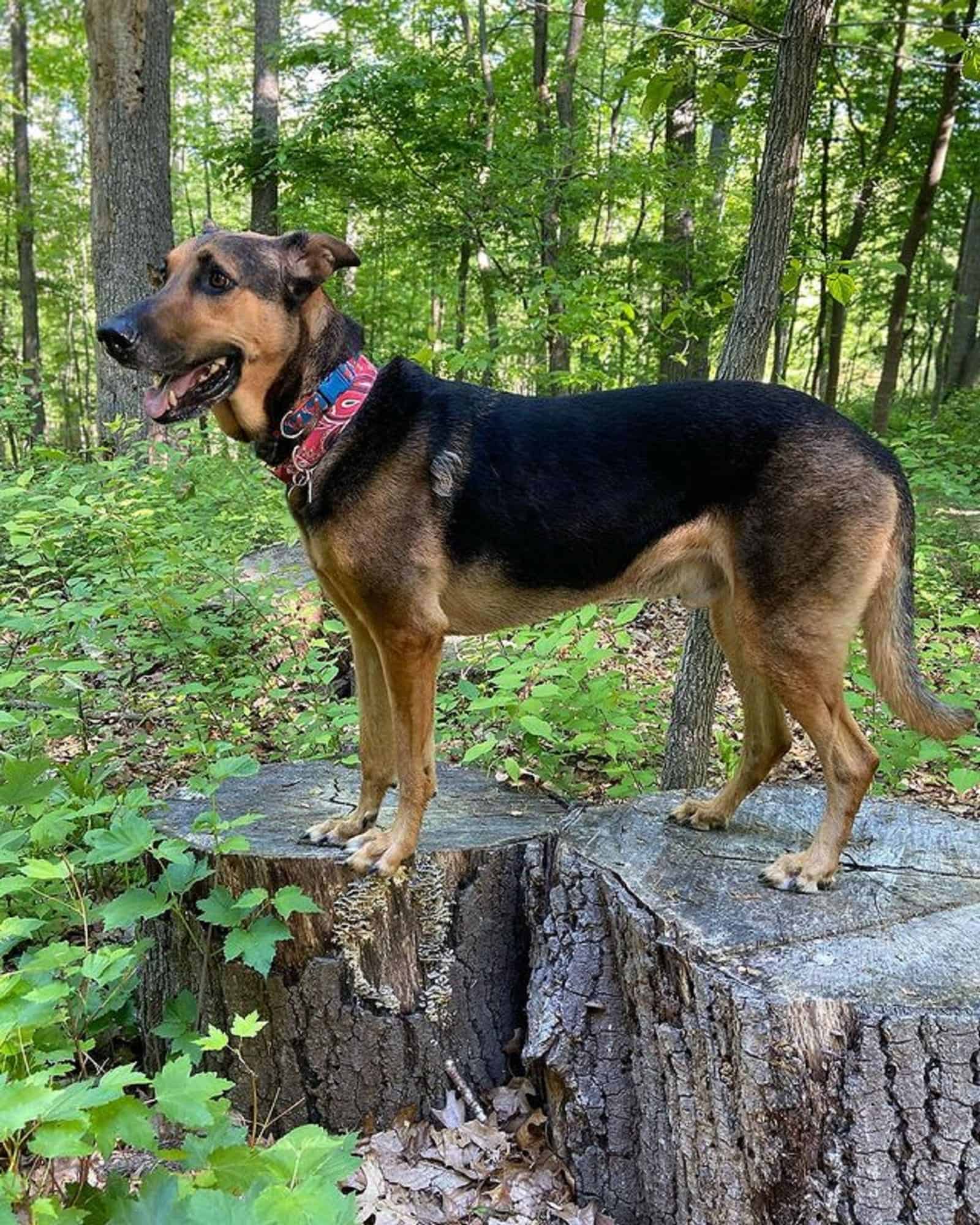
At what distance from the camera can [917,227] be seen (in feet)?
35.5

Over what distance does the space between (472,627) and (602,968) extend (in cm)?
125

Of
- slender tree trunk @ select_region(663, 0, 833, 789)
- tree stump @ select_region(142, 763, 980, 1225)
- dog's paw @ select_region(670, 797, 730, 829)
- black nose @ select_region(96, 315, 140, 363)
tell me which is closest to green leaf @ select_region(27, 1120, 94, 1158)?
tree stump @ select_region(142, 763, 980, 1225)

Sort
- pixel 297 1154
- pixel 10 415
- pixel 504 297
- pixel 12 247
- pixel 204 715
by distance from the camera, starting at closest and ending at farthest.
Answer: pixel 297 1154 → pixel 204 715 → pixel 10 415 → pixel 504 297 → pixel 12 247

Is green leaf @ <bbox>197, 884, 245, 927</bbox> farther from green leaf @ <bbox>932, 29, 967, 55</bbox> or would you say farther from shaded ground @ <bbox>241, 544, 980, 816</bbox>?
green leaf @ <bbox>932, 29, 967, 55</bbox>

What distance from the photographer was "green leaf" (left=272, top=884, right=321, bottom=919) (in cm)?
259

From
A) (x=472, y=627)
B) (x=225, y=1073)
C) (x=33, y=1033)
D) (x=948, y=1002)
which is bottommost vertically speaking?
(x=225, y=1073)

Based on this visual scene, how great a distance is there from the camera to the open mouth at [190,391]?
110 inches

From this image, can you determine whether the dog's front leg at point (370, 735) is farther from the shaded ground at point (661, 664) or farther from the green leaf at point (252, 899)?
the shaded ground at point (661, 664)

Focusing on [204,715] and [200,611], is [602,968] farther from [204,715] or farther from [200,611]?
[200,611]

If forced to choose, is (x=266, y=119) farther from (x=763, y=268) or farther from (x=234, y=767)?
(x=234, y=767)

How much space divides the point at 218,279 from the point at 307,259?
0.32m

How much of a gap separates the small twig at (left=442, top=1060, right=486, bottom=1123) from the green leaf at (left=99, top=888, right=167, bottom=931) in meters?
1.25

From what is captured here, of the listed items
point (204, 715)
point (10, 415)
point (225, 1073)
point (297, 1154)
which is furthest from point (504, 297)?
point (297, 1154)

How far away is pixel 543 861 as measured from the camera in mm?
3160
